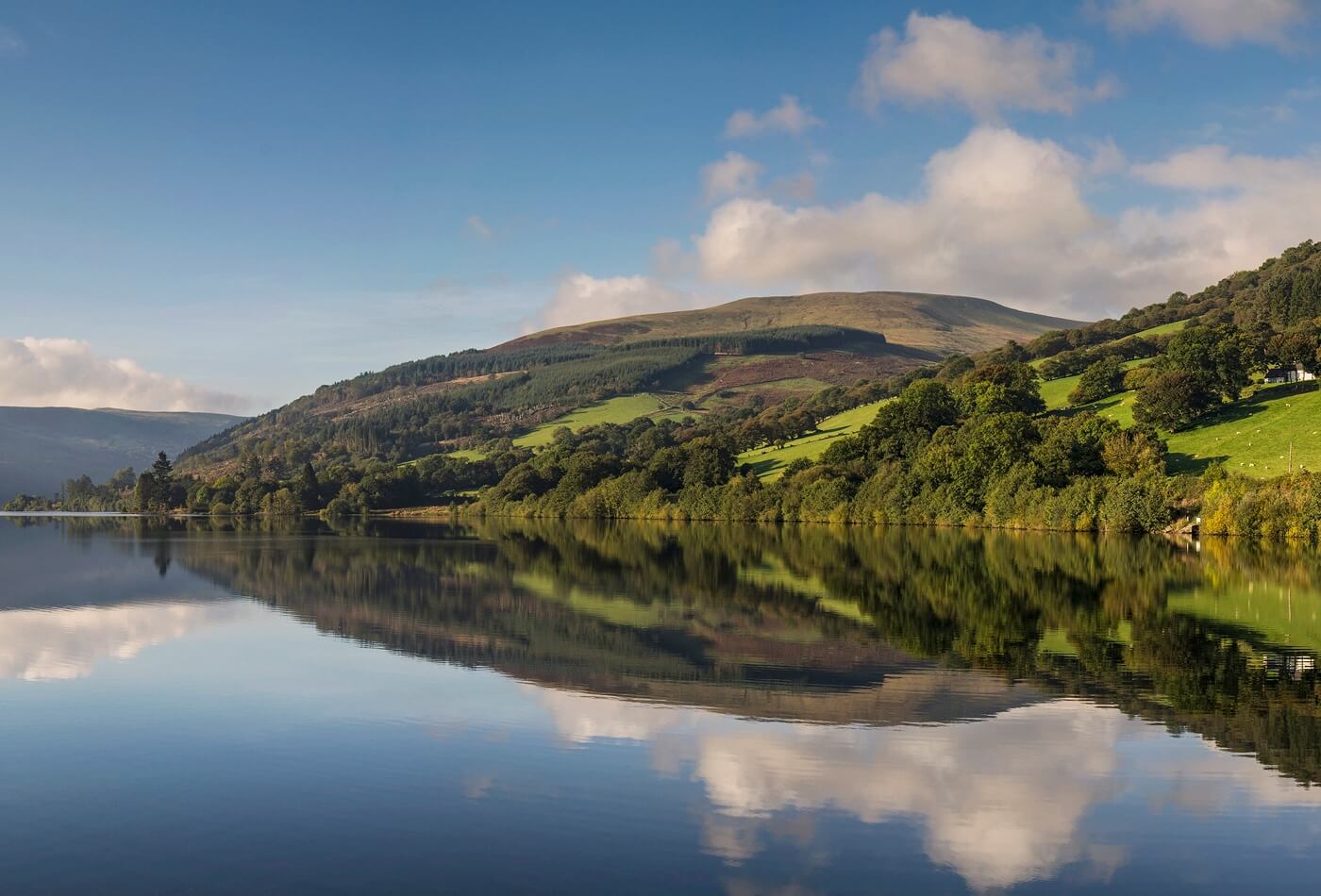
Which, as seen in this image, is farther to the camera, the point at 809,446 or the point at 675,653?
the point at 809,446

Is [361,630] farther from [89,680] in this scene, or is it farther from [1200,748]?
[1200,748]

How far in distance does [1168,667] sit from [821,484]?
98.9 meters

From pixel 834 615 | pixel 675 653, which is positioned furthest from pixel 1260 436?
pixel 675 653

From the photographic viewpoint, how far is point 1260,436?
338ft

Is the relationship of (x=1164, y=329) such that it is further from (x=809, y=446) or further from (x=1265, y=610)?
(x=1265, y=610)

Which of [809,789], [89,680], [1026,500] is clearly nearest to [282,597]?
[89,680]

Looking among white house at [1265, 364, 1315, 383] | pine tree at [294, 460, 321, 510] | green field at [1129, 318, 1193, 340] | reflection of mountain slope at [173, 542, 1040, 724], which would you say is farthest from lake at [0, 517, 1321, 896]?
pine tree at [294, 460, 321, 510]

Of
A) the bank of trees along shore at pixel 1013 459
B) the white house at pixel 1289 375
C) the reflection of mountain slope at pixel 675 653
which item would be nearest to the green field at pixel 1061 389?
the bank of trees along shore at pixel 1013 459

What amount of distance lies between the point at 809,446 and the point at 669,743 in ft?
449

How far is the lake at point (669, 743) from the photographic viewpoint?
46.0 ft

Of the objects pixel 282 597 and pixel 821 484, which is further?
pixel 821 484

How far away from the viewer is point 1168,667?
27422 millimetres

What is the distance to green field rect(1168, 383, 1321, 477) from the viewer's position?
95.4 metres

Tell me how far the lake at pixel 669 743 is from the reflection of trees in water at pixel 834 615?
8.8 inches
